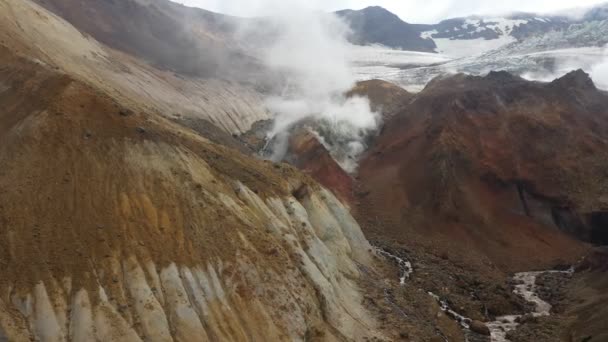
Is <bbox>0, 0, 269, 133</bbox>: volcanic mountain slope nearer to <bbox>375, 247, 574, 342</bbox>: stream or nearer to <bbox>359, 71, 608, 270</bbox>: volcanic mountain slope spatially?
<bbox>375, 247, 574, 342</bbox>: stream

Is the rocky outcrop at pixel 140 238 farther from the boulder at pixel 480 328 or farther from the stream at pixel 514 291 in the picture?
the boulder at pixel 480 328

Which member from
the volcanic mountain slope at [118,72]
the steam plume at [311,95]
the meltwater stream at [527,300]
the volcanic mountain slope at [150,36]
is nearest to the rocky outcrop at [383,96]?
the steam plume at [311,95]

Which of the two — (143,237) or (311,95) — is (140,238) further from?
(311,95)

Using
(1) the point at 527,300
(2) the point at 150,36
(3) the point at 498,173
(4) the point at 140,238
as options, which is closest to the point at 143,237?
(4) the point at 140,238

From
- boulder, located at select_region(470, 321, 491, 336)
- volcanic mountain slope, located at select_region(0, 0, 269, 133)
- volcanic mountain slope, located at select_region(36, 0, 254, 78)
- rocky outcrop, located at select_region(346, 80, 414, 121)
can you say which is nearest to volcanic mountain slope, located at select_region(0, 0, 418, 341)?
boulder, located at select_region(470, 321, 491, 336)

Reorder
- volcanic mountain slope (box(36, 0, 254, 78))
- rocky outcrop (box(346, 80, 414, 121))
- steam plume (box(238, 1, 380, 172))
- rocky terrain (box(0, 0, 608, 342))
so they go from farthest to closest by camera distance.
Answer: volcanic mountain slope (box(36, 0, 254, 78))
rocky outcrop (box(346, 80, 414, 121))
steam plume (box(238, 1, 380, 172))
rocky terrain (box(0, 0, 608, 342))

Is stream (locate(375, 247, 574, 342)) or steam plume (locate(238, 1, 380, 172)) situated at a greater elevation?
steam plume (locate(238, 1, 380, 172))

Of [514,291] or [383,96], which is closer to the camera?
[514,291]
